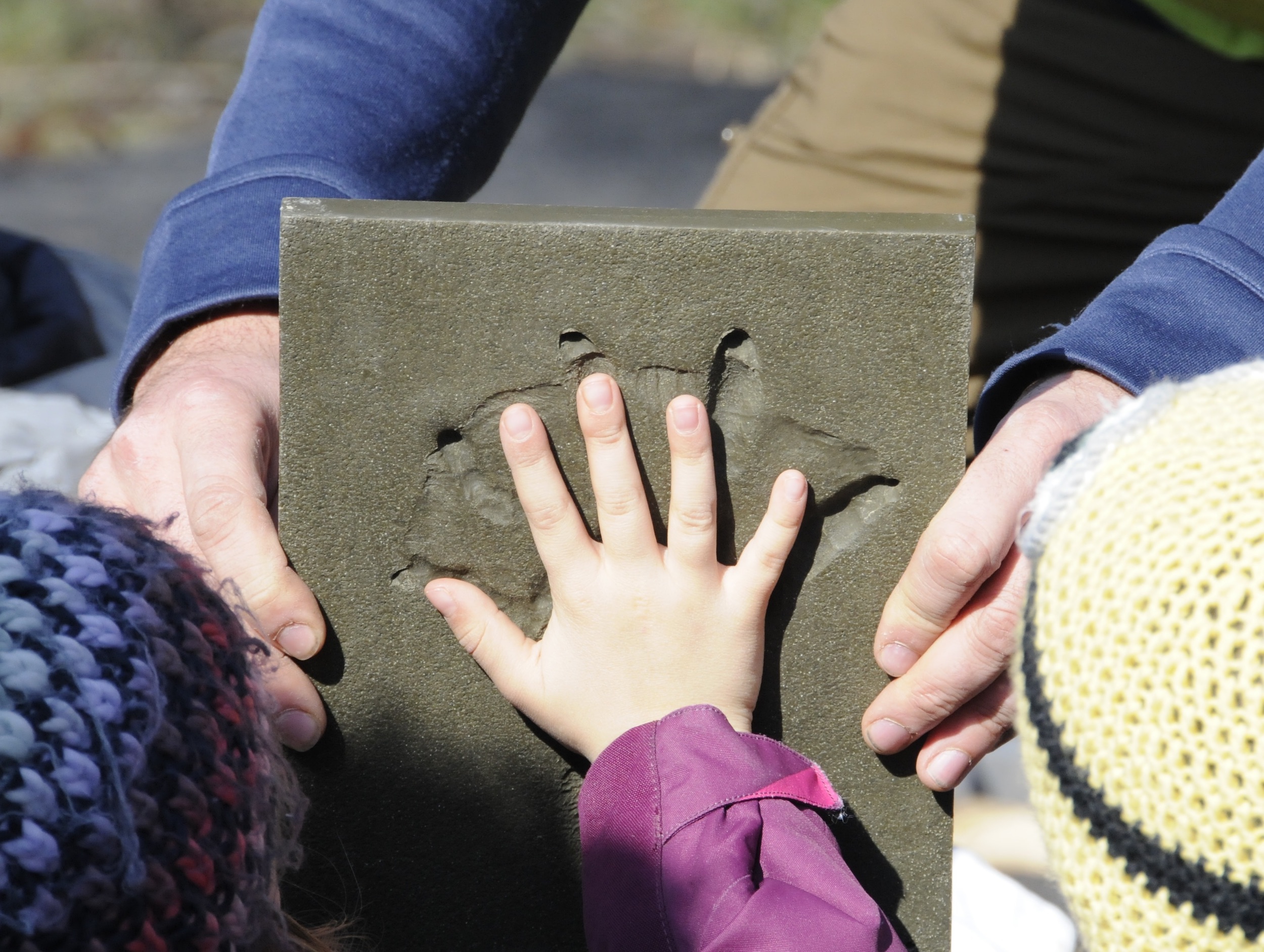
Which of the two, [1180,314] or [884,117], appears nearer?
[1180,314]

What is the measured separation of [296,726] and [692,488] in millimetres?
528

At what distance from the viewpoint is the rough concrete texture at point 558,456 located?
1240 mm

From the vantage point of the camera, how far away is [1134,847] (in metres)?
0.76

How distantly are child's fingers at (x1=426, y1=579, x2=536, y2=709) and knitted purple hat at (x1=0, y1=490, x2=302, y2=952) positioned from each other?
0.38 metres

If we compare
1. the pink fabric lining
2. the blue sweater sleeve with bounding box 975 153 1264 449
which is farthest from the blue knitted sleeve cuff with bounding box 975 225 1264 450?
the pink fabric lining

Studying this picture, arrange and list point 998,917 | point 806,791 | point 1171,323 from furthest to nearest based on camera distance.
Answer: point 998,917
point 1171,323
point 806,791

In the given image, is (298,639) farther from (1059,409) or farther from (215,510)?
(1059,409)

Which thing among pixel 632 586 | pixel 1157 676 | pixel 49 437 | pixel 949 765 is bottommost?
pixel 49 437

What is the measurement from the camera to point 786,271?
124 cm

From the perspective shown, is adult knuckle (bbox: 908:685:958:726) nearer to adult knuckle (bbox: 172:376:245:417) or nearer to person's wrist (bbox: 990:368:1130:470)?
person's wrist (bbox: 990:368:1130:470)

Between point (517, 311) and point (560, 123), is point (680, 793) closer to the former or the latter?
point (517, 311)

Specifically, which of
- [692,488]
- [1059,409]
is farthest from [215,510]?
[1059,409]

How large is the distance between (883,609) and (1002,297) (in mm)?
1075

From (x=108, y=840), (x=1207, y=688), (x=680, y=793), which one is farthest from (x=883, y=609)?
(x=108, y=840)
